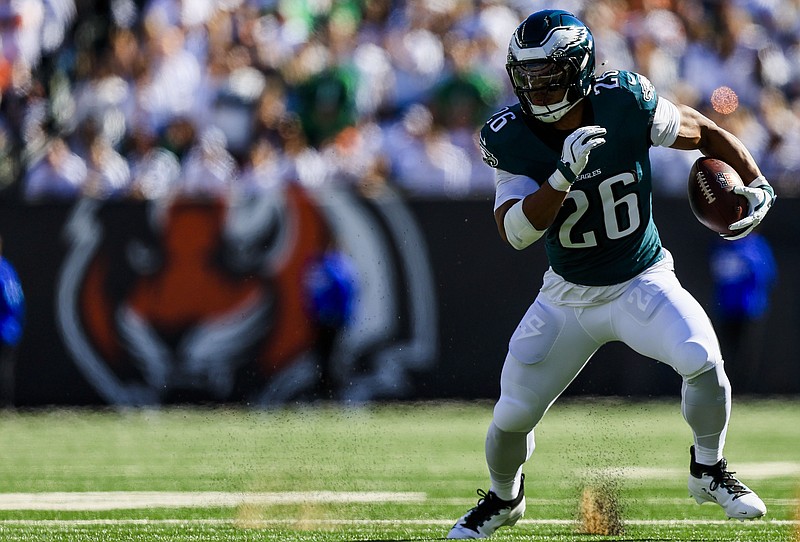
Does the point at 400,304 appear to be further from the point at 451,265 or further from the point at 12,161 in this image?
the point at 12,161

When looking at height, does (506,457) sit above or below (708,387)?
below

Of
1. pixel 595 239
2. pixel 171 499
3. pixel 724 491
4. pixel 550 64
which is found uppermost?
pixel 550 64

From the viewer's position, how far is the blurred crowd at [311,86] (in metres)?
9.68

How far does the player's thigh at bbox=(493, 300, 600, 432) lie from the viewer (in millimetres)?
4215

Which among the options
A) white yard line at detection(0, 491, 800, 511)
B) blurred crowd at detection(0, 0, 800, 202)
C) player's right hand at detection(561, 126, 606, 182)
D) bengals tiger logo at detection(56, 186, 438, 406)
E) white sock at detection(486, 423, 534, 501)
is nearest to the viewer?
player's right hand at detection(561, 126, 606, 182)

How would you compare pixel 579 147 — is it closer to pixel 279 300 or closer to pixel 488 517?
pixel 488 517

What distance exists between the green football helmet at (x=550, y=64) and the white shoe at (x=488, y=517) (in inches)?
49.3

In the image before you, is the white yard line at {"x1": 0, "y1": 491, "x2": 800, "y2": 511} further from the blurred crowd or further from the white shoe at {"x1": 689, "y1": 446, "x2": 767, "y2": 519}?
the blurred crowd

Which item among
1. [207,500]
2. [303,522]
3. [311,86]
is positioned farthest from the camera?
[311,86]

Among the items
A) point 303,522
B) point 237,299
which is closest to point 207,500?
point 303,522

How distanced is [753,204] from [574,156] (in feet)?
2.34

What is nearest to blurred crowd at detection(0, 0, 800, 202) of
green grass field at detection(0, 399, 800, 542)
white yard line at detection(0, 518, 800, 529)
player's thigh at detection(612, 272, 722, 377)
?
green grass field at detection(0, 399, 800, 542)

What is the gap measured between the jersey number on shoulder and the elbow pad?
0.72 feet

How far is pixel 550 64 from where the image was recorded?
4.08 m
